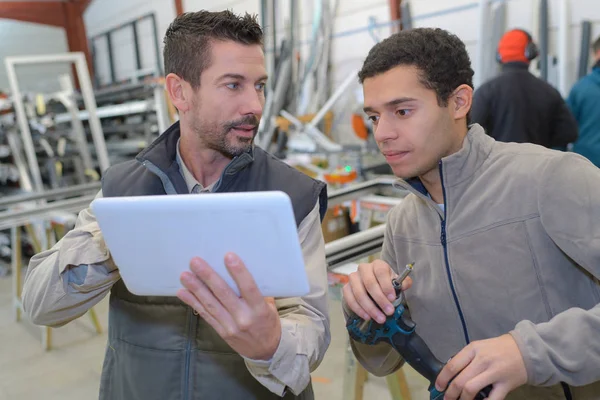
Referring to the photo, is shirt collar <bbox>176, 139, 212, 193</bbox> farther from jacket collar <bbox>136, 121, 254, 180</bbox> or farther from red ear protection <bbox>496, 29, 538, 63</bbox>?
red ear protection <bbox>496, 29, 538, 63</bbox>

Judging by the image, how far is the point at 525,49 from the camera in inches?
113

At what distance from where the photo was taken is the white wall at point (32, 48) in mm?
8102

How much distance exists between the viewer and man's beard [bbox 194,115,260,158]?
111cm

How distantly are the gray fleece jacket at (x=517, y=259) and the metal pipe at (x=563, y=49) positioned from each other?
281 cm

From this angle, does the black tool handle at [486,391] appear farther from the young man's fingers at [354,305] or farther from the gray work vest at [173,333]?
the gray work vest at [173,333]

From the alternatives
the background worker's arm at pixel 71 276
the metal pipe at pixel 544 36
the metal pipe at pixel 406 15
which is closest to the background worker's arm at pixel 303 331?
the background worker's arm at pixel 71 276

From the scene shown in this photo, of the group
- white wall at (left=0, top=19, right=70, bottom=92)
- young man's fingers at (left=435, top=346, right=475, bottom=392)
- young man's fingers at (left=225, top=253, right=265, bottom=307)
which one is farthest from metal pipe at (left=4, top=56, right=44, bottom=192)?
young man's fingers at (left=435, top=346, right=475, bottom=392)

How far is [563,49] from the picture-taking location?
340 cm

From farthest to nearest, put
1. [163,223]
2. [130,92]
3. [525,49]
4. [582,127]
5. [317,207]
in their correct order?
1. [130,92]
2. [582,127]
3. [525,49]
4. [317,207]
5. [163,223]

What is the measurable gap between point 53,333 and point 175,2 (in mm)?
4432

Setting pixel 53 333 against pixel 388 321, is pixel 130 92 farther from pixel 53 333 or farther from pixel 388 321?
pixel 388 321

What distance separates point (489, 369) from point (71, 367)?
297 centimetres

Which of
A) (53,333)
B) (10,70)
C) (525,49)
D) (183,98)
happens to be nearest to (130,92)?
(10,70)

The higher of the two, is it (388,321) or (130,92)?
(130,92)
